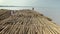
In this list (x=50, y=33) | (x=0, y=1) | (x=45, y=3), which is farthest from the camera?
(x=45, y=3)

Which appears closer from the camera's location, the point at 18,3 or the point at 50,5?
the point at 18,3

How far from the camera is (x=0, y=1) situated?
7.89 metres

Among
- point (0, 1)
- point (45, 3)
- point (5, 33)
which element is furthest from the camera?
point (45, 3)

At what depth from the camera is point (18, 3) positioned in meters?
9.16

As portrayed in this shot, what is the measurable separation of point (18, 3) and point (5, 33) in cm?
662

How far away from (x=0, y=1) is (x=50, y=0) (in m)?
4.13

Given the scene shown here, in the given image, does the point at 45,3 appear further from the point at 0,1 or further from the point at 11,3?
the point at 0,1

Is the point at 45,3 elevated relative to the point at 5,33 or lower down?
lower down

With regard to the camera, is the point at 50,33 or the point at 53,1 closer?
the point at 50,33

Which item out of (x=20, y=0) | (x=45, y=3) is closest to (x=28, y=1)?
(x=20, y=0)

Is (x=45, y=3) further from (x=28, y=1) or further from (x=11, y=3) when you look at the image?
(x=11, y=3)

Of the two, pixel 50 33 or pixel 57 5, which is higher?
pixel 50 33

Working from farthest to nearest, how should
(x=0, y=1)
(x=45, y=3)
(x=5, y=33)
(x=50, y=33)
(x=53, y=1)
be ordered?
(x=53, y=1) < (x=45, y=3) < (x=0, y=1) < (x=50, y=33) < (x=5, y=33)

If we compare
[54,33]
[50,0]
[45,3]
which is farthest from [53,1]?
[54,33]
